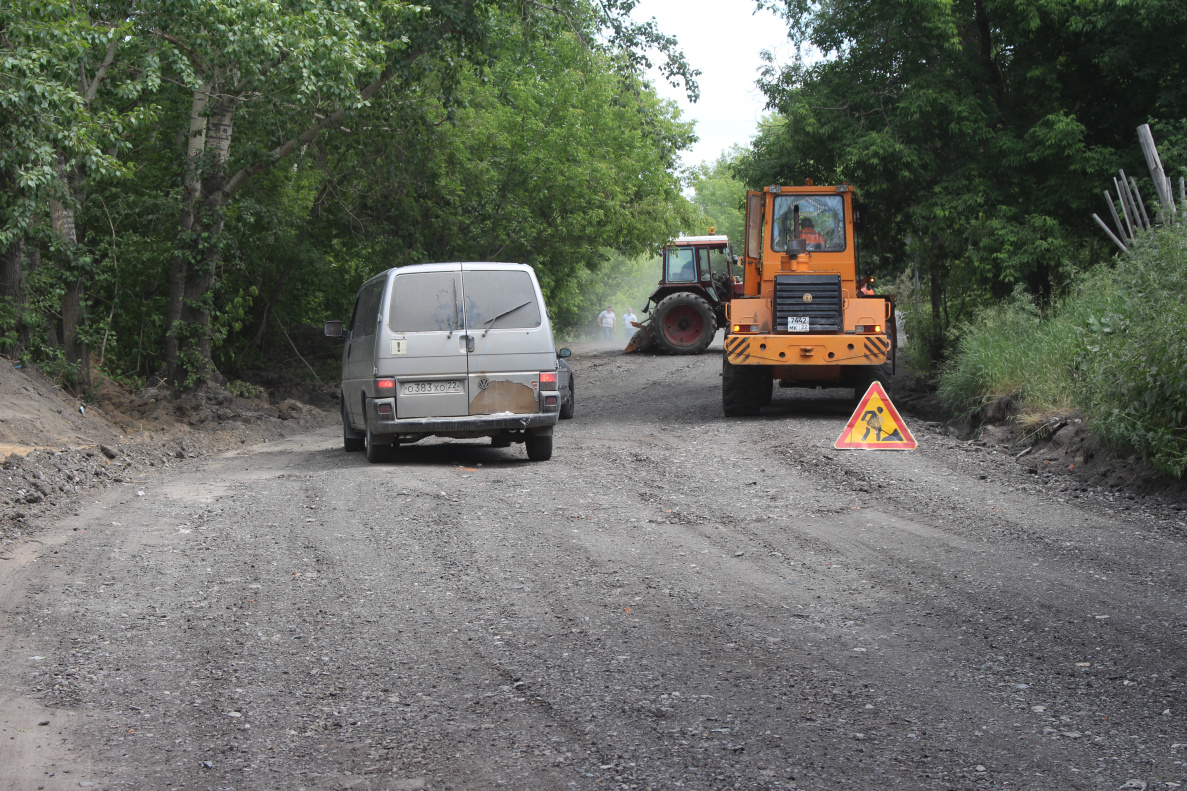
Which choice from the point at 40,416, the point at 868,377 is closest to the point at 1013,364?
the point at 868,377

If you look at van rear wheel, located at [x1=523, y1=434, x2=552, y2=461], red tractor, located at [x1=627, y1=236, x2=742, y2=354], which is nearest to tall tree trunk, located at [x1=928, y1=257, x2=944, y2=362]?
red tractor, located at [x1=627, y1=236, x2=742, y2=354]

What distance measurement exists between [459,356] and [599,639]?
5811 mm

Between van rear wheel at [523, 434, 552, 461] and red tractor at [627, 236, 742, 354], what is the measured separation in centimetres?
1550

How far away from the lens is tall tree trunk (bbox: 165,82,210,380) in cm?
1662

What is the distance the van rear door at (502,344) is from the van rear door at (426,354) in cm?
12

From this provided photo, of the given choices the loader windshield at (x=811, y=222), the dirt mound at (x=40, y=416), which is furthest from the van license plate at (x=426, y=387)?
the loader windshield at (x=811, y=222)

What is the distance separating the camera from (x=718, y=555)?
684 cm

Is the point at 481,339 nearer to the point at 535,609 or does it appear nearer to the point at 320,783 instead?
the point at 535,609

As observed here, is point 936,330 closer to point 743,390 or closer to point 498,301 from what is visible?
point 743,390

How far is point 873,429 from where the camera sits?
1132cm

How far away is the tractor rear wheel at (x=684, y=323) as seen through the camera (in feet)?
87.0

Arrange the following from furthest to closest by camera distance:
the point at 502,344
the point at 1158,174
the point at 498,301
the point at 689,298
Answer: the point at 689,298 → the point at 1158,174 → the point at 498,301 → the point at 502,344

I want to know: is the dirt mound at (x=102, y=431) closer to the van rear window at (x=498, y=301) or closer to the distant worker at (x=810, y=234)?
the van rear window at (x=498, y=301)

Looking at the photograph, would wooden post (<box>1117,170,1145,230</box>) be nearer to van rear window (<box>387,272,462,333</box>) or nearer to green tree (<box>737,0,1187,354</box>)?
green tree (<box>737,0,1187,354</box>)
